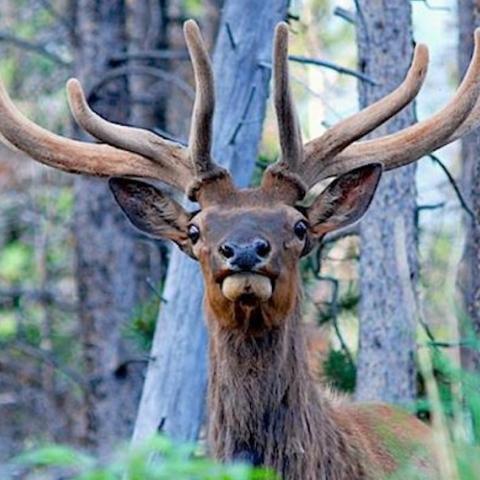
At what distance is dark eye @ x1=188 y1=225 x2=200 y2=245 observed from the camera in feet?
24.8

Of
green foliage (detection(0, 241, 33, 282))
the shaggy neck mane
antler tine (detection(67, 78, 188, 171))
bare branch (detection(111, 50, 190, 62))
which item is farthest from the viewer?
green foliage (detection(0, 241, 33, 282))

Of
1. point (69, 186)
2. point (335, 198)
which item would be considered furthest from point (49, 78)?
point (335, 198)

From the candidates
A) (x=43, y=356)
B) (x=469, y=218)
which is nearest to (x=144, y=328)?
(x=469, y=218)

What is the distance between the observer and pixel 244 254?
7.04 meters

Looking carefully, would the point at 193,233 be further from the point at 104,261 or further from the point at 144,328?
the point at 104,261

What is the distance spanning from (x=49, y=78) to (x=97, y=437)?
215 inches

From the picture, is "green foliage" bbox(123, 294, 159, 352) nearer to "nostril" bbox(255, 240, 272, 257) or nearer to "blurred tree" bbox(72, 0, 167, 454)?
"blurred tree" bbox(72, 0, 167, 454)

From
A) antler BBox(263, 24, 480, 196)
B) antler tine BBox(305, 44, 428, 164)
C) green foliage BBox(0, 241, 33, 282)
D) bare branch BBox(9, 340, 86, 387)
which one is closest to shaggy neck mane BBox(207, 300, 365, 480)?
antler BBox(263, 24, 480, 196)

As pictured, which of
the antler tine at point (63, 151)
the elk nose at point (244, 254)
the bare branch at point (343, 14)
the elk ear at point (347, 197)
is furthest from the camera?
the bare branch at point (343, 14)

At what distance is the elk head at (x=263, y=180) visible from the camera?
7.24 m

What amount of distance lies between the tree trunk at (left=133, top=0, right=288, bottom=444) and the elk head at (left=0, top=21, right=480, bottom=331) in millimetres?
1392

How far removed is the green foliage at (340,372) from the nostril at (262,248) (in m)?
3.22

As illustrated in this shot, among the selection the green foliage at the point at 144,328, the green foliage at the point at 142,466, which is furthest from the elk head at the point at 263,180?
the green foliage at the point at 142,466

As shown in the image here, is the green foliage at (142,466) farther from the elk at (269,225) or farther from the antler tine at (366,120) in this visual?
the antler tine at (366,120)
